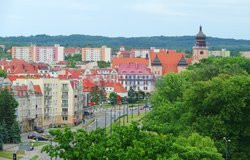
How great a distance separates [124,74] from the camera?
14525cm

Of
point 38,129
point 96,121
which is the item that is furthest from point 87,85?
point 38,129

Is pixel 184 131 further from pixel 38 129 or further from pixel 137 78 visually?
pixel 137 78

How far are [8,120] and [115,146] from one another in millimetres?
39678

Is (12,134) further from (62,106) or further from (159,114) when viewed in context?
(62,106)

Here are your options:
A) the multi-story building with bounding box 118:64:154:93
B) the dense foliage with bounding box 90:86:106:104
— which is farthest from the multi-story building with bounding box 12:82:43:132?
the multi-story building with bounding box 118:64:154:93

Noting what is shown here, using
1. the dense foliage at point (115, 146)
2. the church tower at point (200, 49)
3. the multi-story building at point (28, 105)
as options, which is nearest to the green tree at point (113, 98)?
the church tower at point (200, 49)

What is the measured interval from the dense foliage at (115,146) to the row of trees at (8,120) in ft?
111

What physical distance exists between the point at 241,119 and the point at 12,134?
86.1ft

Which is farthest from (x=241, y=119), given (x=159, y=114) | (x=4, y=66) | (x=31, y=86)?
(x=4, y=66)

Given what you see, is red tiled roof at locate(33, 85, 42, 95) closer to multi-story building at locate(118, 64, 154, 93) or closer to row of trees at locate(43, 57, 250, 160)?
row of trees at locate(43, 57, 250, 160)

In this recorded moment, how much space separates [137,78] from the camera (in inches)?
5694

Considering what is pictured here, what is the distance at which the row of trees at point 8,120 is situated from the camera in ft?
229

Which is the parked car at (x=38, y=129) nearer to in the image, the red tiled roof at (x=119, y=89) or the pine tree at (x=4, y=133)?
the pine tree at (x=4, y=133)

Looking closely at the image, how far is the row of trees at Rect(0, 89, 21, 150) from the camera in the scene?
69.7m
